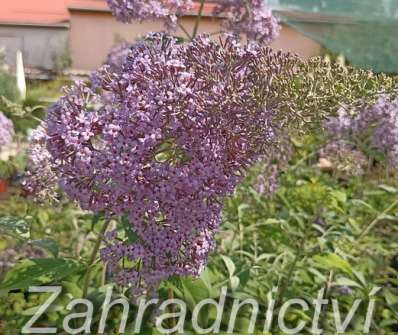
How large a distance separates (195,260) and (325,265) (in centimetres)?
108

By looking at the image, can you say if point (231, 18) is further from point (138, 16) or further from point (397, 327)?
point (397, 327)

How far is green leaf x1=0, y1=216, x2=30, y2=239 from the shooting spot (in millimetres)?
2047

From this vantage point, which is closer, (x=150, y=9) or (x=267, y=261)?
(x=267, y=261)

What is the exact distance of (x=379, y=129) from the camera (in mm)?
3646

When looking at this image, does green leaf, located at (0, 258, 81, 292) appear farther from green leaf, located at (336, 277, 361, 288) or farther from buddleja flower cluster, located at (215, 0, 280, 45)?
buddleja flower cluster, located at (215, 0, 280, 45)

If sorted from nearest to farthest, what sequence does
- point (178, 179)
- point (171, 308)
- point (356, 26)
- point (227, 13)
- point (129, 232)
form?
point (178, 179) → point (129, 232) → point (171, 308) → point (227, 13) → point (356, 26)

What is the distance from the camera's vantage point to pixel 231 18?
13.6 feet

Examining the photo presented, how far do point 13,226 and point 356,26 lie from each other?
3270mm

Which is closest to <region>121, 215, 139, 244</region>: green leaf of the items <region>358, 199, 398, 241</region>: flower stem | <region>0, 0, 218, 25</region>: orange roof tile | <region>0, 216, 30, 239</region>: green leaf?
<region>0, 216, 30, 239</region>: green leaf

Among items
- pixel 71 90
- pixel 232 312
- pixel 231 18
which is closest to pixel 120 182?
pixel 71 90

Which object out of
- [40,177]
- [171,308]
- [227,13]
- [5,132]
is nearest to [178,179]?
[171,308]

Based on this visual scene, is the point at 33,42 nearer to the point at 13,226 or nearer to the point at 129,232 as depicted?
the point at 13,226

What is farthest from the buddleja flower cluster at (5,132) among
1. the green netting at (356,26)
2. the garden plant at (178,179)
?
the green netting at (356,26)

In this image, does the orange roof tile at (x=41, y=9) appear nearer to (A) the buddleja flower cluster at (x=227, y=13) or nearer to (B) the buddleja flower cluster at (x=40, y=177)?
(A) the buddleja flower cluster at (x=227, y=13)
